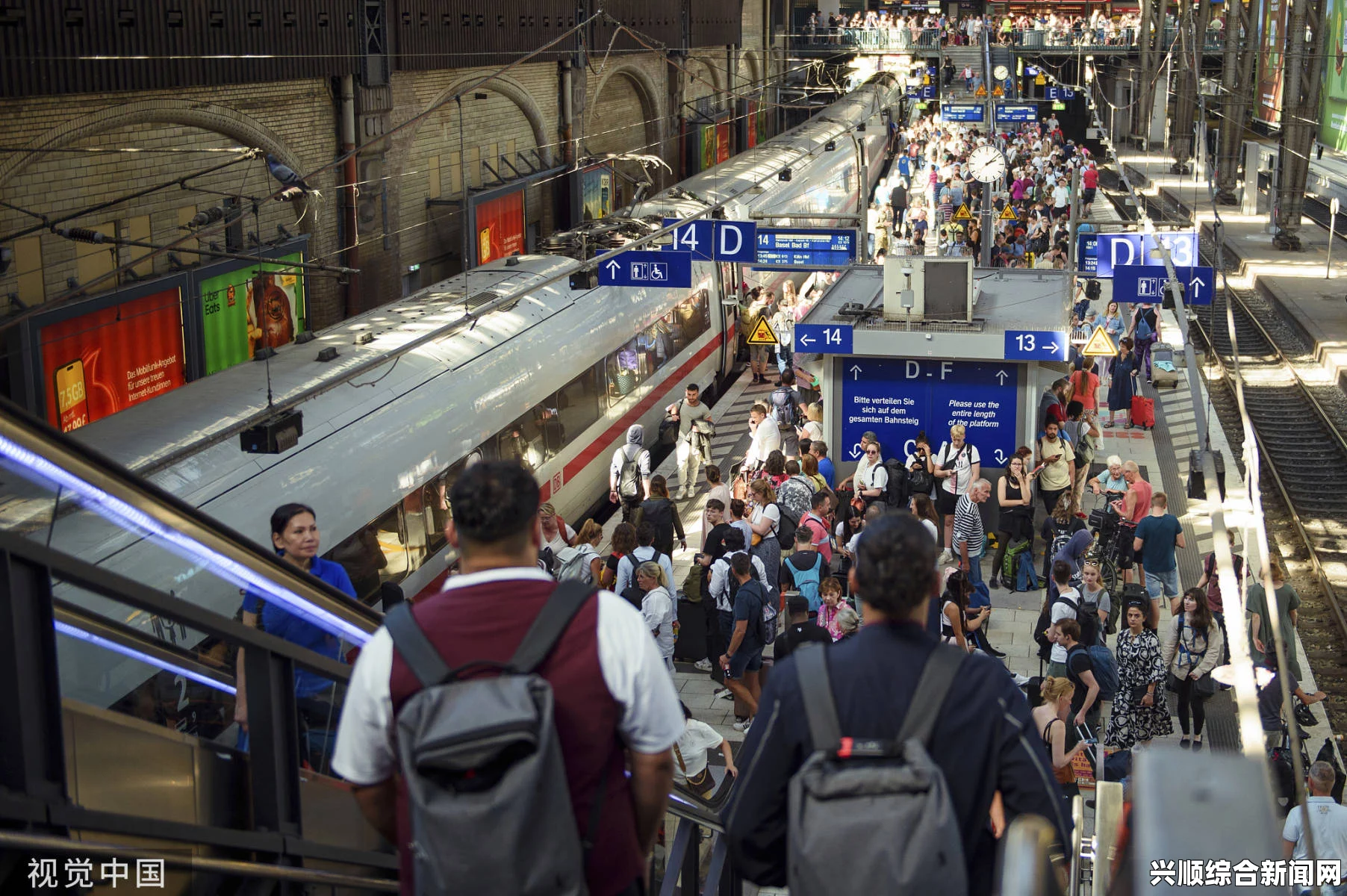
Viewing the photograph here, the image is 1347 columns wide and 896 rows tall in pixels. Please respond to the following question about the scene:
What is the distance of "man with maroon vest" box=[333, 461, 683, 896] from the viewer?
302cm

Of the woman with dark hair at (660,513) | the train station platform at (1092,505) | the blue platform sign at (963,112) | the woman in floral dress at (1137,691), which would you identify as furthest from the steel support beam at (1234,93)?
the woman in floral dress at (1137,691)

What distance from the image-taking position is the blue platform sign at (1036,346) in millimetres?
15586

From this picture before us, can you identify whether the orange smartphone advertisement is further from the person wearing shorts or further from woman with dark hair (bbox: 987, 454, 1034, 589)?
woman with dark hair (bbox: 987, 454, 1034, 589)

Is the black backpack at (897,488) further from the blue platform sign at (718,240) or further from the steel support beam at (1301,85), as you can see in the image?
the steel support beam at (1301,85)

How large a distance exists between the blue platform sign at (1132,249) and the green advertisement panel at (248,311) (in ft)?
35.4

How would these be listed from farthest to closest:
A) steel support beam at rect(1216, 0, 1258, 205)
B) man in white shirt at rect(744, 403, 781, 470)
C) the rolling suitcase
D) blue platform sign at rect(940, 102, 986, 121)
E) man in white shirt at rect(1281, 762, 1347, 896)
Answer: blue platform sign at rect(940, 102, 986, 121), steel support beam at rect(1216, 0, 1258, 205), the rolling suitcase, man in white shirt at rect(744, 403, 781, 470), man in white shirt at rect(1281, 762, 1347, 896)

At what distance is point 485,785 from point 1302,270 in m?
37.0

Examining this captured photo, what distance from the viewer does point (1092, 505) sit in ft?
56.7

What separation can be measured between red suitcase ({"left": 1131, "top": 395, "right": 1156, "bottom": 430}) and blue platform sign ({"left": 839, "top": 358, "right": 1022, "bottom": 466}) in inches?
237

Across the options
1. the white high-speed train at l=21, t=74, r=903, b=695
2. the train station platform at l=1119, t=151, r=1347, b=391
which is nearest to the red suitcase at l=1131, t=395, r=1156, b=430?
the train station platform at l=1119, t=151, r=1347, b=391

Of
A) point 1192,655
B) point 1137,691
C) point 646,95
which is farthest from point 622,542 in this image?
point 646,95

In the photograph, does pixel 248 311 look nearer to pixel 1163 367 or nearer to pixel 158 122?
pixel 158 122

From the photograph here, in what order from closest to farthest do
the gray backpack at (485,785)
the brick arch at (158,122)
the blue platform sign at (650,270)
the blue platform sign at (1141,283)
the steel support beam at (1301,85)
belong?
the gray backpack at (485,785), the brick arch at (158,122), the blue platform sign at (650,270), the blue platform sign at (1141,283), the steel support beam at (1301,85)

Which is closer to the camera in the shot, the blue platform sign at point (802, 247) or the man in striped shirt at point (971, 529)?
the man in striped shirt at point (971, 529)
